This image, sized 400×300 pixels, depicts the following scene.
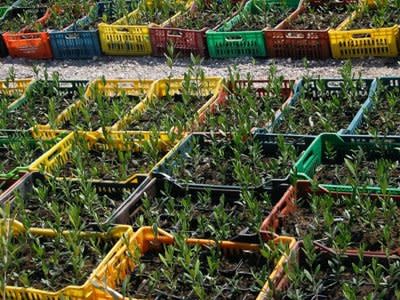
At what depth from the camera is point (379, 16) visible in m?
7.02

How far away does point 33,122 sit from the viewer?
5.86 m

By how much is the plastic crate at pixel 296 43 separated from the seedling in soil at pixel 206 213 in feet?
8.44

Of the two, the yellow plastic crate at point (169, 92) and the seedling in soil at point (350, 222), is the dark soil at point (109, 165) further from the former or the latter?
the seedling in soil at point (350, 222)

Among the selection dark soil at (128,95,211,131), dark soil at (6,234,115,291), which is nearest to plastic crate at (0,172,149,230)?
dark soil at (6,234,115,291)

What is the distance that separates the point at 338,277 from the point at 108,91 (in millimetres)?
2891

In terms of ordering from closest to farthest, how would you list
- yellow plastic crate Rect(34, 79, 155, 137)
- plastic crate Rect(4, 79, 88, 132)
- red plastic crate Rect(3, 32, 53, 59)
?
yellow plastic crate Rect(34, 79, 155, 137), plastic crate Rect(4, 79, 88, 132), red plastic crate Rect(3, 32, 53, 59)

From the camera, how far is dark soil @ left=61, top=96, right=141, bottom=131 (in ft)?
19.0

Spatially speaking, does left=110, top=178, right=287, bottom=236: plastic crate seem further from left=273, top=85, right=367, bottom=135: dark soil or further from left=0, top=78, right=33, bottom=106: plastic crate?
left=0, top=78, right=33, bottom=106: plastic crate

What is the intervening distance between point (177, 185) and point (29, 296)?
1068 millimetres

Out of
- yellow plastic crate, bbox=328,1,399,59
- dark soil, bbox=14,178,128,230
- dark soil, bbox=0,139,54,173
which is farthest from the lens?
yellow plastic crate, bbox=328,1,399,59

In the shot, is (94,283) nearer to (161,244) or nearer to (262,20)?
(161,244)

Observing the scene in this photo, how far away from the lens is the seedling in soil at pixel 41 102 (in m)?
6.15

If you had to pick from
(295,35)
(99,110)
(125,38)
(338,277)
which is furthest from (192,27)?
(338,277)

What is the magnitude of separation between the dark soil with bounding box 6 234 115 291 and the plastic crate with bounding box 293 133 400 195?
3.90 ft
